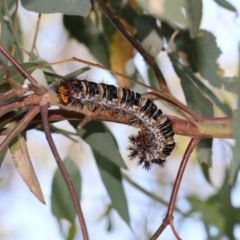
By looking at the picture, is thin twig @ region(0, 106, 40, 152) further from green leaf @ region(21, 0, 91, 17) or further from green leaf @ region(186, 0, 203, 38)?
→ green leaf @ region(186, 0, 203, 38)

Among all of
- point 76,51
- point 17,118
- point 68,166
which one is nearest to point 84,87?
point 17,118

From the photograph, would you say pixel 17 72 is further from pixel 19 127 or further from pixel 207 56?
pixel 207 56

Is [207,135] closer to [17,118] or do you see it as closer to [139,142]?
[139,142]

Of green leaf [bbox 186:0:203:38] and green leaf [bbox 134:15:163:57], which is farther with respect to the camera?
green leaf [bbox 134:15:163:57]

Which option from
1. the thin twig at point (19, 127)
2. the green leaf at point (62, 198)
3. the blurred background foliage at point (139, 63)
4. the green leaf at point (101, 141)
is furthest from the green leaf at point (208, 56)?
the thin twig at point (19, 127)

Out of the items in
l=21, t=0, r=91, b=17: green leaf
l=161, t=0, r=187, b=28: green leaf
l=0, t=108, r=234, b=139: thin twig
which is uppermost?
l=161, t=0, r=187, b=28: green leaf

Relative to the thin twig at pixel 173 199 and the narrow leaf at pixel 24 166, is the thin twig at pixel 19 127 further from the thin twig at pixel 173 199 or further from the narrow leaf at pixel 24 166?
the thin twig at pixel 173 199

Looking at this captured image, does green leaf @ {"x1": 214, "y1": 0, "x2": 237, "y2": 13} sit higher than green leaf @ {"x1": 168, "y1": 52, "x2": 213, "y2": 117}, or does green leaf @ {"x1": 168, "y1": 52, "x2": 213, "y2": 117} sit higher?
green leaf @ {"x1": 214, "y1": 0, "x2": 237, "y2": 13}

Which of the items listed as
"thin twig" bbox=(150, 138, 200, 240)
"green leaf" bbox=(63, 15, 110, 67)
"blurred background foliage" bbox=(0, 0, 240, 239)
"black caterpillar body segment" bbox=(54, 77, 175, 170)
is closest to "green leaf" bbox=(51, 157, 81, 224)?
"blurred background foliage" bbox=(0, 0, 240, 239)
